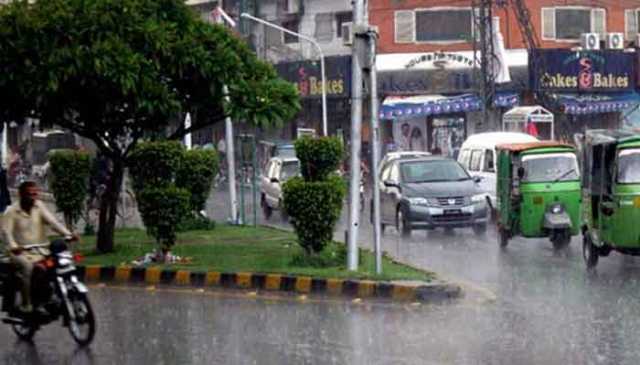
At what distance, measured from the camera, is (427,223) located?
28.5m

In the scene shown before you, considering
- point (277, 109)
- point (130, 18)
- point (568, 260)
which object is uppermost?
point (130, 18)

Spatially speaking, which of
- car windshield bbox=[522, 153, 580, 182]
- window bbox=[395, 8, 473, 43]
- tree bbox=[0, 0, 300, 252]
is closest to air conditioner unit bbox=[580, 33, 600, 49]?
window bbox=[395, 8, 473, 43]

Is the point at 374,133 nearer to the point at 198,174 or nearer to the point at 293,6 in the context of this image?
the point at 198,174

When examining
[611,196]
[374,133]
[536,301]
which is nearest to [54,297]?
[536,301]

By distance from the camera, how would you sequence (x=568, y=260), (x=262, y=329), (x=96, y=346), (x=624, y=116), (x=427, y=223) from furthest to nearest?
A: (x=624, y=116)
(x=427, y=223)
(x=568, y=260)
(x=262, y=329)
(x=96, y=346)

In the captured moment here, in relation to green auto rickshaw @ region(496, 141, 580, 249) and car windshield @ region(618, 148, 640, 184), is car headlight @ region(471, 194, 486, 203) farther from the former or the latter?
car windshield @ region(618, 148, 640, 184)

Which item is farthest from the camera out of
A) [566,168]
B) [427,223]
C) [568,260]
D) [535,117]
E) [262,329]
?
[535,117]

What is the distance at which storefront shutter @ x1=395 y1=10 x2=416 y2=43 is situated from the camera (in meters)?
55.0

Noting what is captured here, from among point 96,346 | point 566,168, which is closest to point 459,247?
point 566,168

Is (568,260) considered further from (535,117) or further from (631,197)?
(535,117)

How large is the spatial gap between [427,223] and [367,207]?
37.7 ft

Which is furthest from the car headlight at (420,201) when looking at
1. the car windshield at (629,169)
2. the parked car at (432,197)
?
the car windshield at (629,169)

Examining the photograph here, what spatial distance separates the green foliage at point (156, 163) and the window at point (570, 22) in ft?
116

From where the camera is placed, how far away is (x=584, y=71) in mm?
51406
